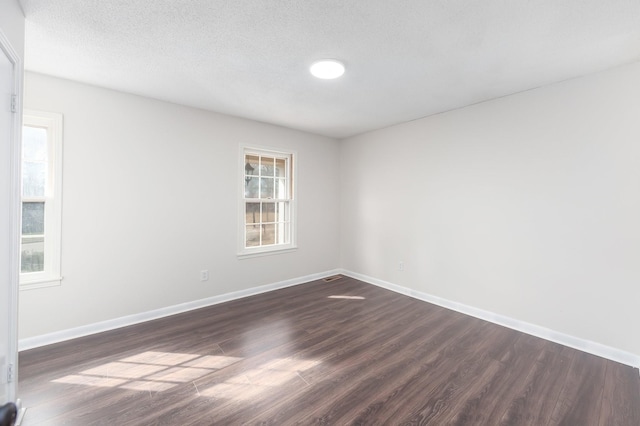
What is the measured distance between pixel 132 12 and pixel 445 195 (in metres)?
3.50

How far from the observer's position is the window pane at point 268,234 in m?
4.12

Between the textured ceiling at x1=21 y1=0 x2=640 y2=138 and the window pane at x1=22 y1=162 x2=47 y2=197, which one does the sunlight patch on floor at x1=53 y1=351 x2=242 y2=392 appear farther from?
the textured ceiling at x1=21 y1=0 x2=640 y2=138

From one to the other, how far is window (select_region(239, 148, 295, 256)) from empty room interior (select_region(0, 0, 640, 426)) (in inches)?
2.3

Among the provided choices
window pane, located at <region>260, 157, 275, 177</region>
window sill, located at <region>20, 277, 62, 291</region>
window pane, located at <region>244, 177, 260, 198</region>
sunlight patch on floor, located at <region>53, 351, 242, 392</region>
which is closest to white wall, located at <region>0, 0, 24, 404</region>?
sunlight patch on floor, located at <region>53, 351, 242, 392</region>

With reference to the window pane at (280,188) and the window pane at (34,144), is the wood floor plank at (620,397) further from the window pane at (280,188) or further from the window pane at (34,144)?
the window pane at (34,144)

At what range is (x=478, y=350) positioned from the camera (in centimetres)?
242

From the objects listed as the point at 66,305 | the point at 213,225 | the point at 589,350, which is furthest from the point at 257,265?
the point at 589,350

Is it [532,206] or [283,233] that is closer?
[532,206]

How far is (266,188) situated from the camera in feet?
13.6

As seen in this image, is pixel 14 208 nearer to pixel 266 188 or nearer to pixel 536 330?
pixel 266 188

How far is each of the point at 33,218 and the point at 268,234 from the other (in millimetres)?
2548

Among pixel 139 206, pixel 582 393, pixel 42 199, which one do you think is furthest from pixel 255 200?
pixel 582 393

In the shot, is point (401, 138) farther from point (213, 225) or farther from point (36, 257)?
point (36, 257)

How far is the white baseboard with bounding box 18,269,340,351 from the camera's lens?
7.90ft
